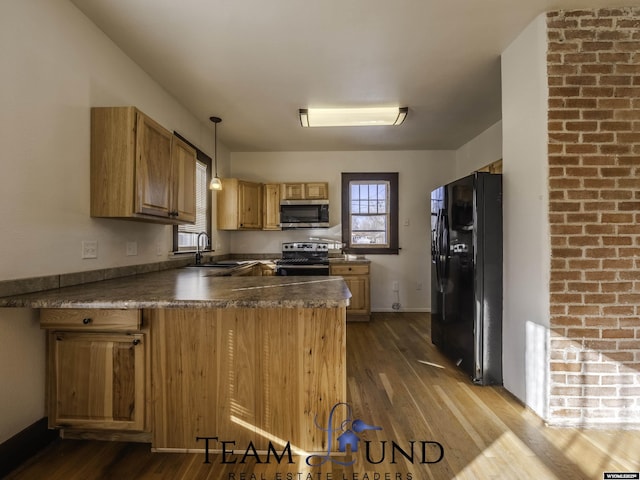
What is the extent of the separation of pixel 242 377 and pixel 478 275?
6.26ft

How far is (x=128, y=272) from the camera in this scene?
234 cm

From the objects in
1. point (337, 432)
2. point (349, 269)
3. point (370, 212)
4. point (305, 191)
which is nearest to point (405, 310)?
point (349, 269)

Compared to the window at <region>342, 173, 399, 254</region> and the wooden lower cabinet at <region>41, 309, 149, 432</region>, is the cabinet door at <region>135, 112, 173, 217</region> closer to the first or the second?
the wooden lower cabinet at <region>41, 309, 149, 432</region>

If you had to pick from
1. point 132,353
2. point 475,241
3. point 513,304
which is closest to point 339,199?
point 475,241

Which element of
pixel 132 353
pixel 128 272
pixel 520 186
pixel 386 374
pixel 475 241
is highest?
pixel 520 186

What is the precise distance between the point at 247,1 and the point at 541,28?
1.90m

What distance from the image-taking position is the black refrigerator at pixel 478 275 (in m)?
2.36

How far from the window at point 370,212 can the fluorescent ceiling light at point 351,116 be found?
4.37 ft

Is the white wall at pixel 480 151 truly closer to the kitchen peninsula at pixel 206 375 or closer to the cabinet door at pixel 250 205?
the cabinet door at pixel 250 205

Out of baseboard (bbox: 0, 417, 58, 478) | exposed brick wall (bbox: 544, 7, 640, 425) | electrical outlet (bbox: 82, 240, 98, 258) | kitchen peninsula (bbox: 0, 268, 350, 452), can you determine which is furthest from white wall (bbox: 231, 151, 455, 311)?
baseboard (bbox: 0, 417, 58, 478)

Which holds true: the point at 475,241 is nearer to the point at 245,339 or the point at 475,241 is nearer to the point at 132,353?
the point at 245,339

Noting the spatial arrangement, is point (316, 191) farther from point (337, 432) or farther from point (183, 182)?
point (337, 432)

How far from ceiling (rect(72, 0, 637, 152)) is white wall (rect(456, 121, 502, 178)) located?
0.21 meters

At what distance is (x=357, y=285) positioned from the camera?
426 cm
